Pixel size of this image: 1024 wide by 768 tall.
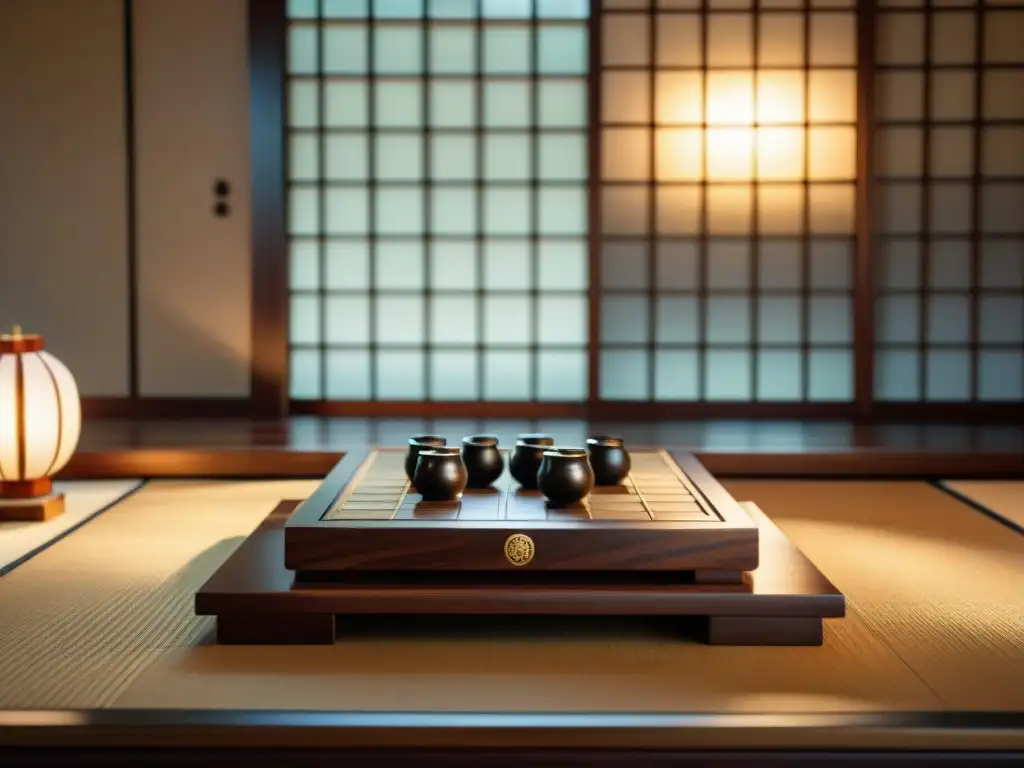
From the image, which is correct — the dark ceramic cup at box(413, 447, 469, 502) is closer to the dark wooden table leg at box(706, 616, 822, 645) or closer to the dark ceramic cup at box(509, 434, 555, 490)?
the dark ceramic cup at box(509, 434, 555, 490)

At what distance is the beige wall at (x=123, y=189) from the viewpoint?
5828mm

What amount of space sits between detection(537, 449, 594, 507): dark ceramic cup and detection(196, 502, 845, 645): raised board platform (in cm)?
17

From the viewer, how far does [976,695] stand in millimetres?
2078

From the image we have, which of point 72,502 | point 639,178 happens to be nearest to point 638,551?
point 72,502

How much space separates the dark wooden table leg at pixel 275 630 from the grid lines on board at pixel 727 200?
3.78m

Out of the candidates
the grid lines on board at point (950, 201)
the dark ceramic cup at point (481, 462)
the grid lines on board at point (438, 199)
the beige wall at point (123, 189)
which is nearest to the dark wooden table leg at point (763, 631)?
the dark ceramic cup at point (481, 462)

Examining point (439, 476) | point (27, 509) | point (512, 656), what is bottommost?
point (512, 656)

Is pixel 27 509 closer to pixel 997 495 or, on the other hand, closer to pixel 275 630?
pixel 275 630

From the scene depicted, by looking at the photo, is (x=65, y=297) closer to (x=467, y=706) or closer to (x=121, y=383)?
(x=121, y=383)

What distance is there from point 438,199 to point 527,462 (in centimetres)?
349

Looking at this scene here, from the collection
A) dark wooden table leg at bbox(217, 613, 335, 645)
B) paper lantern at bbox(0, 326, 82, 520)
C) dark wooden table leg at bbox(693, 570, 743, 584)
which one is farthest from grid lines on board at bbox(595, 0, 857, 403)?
dark wooden table leg at bbox(217, 613, 335, 645)

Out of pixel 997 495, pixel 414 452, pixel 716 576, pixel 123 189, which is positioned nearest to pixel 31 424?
pixel 414 452

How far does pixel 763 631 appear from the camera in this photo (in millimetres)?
2367

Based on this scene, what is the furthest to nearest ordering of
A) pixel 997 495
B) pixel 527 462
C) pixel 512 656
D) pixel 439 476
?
pixel 997 495, pixel 527 462, pixel 439 476, pixel 512 656
